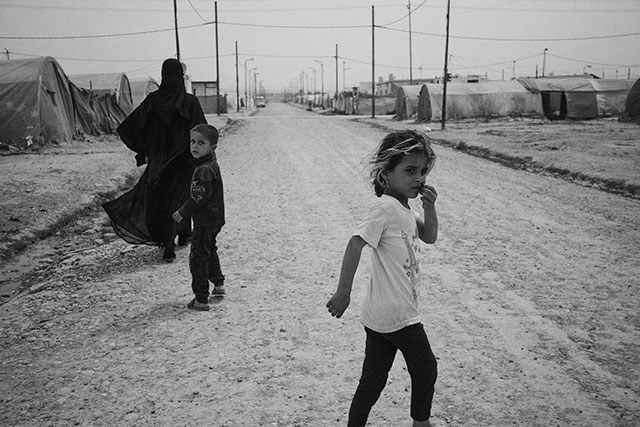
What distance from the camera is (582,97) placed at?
108 ft

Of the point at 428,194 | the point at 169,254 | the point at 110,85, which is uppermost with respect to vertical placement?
the point at 110,85

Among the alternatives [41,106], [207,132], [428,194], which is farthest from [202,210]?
[41,106]

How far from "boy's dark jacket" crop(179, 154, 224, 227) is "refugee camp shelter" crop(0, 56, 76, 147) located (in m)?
13.4

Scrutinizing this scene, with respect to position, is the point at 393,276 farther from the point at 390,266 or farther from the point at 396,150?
the point at 396,150

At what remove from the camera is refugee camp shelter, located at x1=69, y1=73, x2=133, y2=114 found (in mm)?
24641

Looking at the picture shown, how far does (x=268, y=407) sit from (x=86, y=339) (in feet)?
5.21

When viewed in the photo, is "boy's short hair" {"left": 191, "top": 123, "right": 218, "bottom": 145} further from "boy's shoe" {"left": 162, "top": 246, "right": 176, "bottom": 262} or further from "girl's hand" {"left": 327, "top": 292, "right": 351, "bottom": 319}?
"girl's hand" {"left": 327, "top": 292, "right": 351, "bottom": 319}

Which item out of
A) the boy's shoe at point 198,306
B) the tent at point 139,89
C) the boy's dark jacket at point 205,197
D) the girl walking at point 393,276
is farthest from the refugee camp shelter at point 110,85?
the girl walking at point 393,276

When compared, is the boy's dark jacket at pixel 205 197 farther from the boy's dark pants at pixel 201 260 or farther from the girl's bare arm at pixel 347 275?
the girl's bare arm at pixel 347 275

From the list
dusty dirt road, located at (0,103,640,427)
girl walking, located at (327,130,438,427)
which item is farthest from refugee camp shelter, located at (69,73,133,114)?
girl walking, located at (327,130,438,427)

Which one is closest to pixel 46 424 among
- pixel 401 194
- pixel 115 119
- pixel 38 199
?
pixel 401 194

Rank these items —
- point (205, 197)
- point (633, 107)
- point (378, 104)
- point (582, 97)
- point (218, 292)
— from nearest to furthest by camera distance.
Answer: point (205, 197)
point (218, 292)
point (633, 107)
point (582, 97)
point (378, 104)

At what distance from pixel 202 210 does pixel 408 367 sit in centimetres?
238

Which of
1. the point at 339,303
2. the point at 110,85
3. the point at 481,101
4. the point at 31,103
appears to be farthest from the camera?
the point at 481,101
